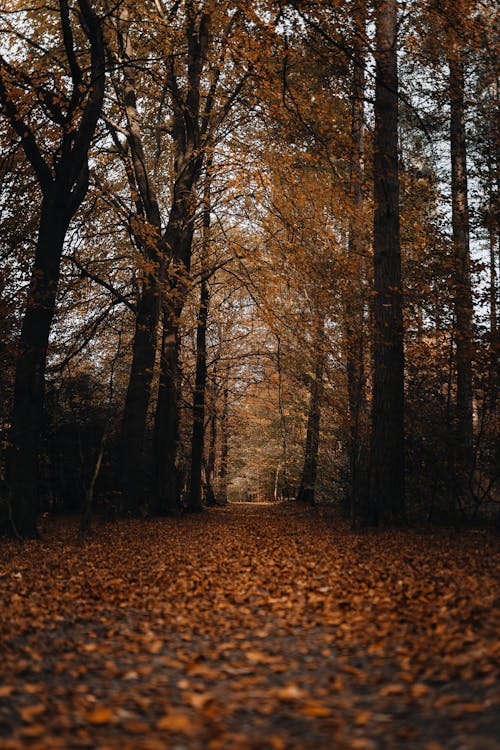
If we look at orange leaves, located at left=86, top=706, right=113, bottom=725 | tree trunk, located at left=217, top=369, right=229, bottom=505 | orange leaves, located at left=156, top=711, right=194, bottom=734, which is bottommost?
orange leaves, located at left=86, top=706, right=113, bottom=725

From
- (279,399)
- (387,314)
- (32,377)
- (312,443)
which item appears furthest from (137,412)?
(312,443)

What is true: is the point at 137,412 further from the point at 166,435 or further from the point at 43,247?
the point at 43,247

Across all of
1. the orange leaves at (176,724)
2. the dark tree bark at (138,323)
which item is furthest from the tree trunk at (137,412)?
the orange leaves at (176,724)

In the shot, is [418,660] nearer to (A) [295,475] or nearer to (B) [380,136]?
(B) [380,136]

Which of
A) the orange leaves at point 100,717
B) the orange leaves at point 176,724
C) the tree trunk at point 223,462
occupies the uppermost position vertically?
the tree trunk at point 223,462

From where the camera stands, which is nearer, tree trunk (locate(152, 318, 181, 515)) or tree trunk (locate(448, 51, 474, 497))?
tree trunk (locate(448, 51, 474, 497))

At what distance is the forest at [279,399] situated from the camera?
3.59m

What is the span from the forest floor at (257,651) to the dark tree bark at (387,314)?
6.96 ft

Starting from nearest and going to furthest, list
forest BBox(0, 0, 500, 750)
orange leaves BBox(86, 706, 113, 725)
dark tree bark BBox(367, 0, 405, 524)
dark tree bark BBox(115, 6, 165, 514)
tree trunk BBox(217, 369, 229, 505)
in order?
orange leaves BBox(86, 706, 113, 725) < forest BBox(0, 0, 500, 750) < dark tree bark BBox(367, 0, 405, 524) < dark tree bark BBox(115, 6, 165, 514) < tree trunk BBox(217, 369, 229, 505)

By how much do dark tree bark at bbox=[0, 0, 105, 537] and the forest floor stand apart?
2.13 m

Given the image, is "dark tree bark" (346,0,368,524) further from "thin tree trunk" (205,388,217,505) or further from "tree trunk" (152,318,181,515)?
"thin tree trunk" (205,388,217,505)

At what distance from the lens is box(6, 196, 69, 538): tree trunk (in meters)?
9.88

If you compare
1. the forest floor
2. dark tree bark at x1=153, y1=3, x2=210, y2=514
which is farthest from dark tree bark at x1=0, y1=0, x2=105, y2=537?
dark tree bark at x1=153, y1=3, x2=210, y2=514

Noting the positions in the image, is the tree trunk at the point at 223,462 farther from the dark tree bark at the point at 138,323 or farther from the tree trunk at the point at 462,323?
the tree trunk at the point at 462,323
